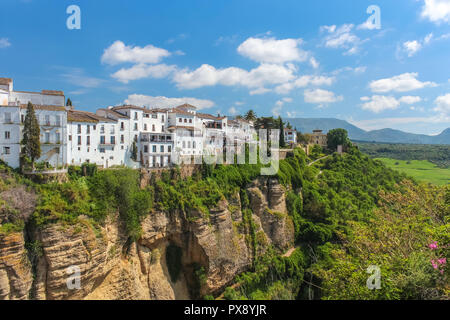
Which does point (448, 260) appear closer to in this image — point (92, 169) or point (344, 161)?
point (92, 169)

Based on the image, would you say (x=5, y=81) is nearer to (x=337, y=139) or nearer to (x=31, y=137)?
(x=31, y=137)

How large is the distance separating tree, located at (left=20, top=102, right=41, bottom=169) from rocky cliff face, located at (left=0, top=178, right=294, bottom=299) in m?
6.78

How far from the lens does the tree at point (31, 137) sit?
842 inches

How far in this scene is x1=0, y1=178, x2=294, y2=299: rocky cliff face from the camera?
18.6m

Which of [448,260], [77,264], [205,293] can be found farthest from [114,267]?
[448,260]

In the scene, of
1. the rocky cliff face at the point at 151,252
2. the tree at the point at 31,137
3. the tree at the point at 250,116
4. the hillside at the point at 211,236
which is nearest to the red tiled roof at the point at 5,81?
the tree at the point at 31,137

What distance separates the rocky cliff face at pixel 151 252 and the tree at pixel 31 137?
678 centimetres

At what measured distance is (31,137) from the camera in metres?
21.4

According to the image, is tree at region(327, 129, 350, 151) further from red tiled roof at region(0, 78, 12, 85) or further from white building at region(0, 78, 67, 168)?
red tiled roof at region(0, 78, 12, 85)

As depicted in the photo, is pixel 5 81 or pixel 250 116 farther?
pixel 250 116

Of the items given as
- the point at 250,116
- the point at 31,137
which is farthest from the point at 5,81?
the point at 250,116

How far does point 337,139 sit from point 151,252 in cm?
5265

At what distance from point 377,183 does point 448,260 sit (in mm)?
47656

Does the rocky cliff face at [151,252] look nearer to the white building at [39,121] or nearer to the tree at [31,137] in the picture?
the tree at [31,137]
